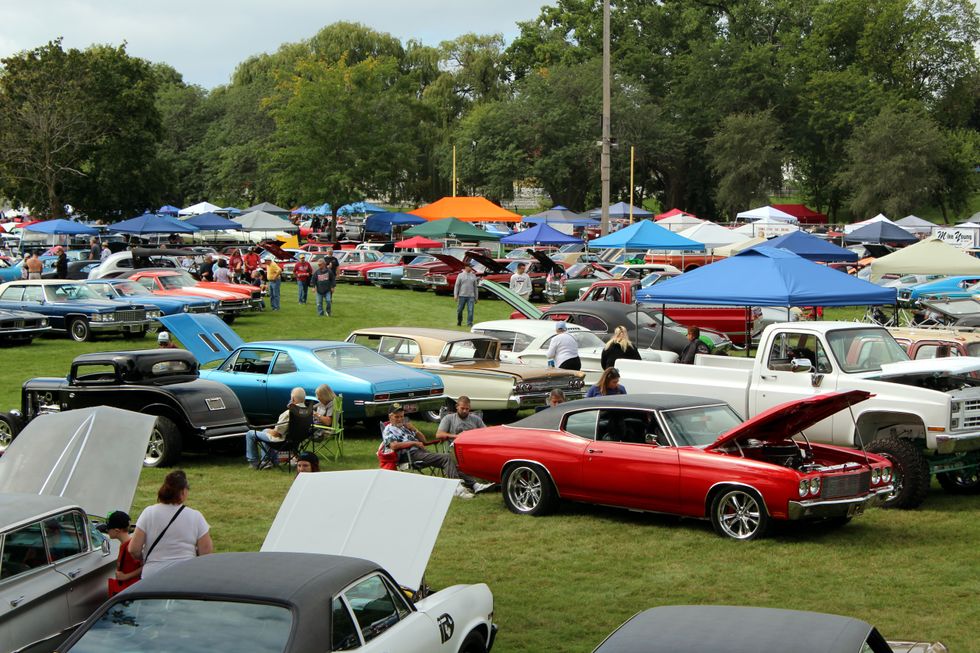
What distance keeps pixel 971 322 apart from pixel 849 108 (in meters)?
60.6

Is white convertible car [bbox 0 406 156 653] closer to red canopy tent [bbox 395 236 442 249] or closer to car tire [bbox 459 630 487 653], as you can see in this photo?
car tire [bbox 459 630 487 653]

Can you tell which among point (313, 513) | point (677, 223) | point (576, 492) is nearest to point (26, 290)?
point (576, 492)

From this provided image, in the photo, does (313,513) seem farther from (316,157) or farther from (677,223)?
(316,157)

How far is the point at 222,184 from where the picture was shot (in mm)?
84938

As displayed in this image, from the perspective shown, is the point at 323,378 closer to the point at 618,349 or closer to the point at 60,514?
the point at 618,349

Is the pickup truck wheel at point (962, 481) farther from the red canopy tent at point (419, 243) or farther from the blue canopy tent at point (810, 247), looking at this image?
the red canopy tent at point (419, 243)

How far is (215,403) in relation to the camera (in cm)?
1528

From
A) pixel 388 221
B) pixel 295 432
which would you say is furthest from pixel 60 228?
pixel 295 432

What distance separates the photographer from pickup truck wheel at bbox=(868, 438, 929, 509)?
12438 millimetres

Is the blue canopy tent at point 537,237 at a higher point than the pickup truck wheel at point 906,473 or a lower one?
higher

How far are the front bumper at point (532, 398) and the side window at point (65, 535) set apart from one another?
997 centimetres

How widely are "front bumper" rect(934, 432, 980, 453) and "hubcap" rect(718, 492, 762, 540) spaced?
103 inches

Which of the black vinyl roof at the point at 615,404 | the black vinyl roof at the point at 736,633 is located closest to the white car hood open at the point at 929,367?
the black vinyl roof at the point at 615,404

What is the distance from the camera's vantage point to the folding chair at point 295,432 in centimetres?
1476
